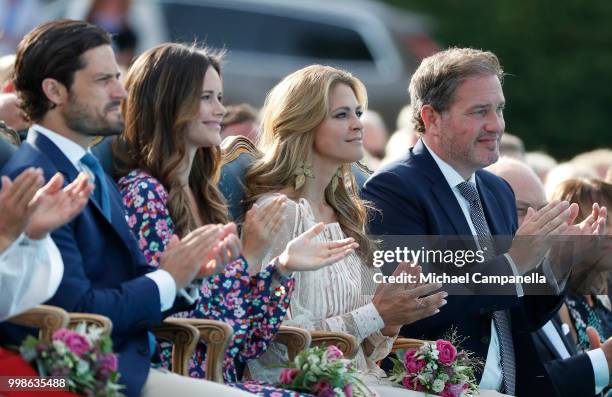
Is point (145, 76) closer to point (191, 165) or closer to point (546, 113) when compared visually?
point (191, 165)

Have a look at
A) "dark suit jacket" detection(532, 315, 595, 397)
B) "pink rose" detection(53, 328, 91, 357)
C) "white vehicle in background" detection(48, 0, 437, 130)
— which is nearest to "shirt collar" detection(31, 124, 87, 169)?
"pink rose" detection(53, 328, 91, 357)

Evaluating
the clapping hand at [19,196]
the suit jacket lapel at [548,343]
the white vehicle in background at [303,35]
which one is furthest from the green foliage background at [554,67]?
the clapping hand at [19,196]

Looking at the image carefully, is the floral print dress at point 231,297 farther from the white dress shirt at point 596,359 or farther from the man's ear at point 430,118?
the white dress shirt at point 596,359

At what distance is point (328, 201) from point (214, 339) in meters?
1.22

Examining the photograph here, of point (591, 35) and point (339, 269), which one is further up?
point (591, 35)

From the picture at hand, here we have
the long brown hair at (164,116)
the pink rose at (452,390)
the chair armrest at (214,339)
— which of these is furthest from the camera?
the pink rose at (452,390)

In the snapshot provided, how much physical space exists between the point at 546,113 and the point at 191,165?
1408cm

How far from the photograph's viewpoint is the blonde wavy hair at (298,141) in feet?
21.2

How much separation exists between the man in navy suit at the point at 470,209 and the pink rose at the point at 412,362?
0.34 meters

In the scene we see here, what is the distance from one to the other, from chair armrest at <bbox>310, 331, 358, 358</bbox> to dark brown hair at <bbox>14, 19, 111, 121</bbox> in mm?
1464

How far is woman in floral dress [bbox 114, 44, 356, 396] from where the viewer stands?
5758 mm

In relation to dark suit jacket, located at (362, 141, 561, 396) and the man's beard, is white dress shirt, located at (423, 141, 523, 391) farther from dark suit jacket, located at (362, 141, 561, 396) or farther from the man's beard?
the man's beard

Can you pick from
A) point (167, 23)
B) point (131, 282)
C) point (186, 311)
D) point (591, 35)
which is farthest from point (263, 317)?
point (591, 35)

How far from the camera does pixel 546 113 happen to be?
19.7 m
